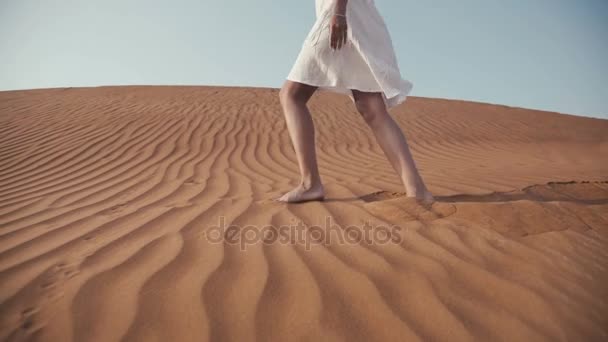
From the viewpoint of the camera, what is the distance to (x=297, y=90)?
222 centimetres

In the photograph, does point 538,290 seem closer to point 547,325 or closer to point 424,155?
point 547,325

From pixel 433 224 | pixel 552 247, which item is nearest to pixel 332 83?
pixel 433 224

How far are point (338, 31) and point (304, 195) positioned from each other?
914mm

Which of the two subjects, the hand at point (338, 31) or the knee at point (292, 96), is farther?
the knee at point (292, 96)

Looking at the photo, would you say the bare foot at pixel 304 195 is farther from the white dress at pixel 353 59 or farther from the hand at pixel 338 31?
the hand at pixel 338 31

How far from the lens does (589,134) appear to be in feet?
32.2

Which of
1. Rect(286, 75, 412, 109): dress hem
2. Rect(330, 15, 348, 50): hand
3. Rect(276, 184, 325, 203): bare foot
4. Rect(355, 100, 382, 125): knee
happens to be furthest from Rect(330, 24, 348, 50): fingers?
Rect(276, 184, 325, 203): bare foot

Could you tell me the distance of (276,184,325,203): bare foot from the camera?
2.22 m

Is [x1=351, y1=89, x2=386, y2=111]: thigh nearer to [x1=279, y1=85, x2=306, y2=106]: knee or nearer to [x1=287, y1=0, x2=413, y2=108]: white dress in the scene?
[x1=287, y1=0, x2=413, y2=108]: white dress

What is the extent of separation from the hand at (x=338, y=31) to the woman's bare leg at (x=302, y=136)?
30cm

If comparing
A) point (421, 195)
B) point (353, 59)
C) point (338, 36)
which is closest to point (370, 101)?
point (353, 59)

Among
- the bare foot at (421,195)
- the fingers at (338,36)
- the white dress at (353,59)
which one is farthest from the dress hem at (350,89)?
the bare foot at (421,195)

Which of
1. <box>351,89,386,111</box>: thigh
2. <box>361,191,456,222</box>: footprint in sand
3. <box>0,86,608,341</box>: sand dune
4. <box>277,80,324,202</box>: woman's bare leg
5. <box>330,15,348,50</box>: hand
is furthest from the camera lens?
<box>277,80,324,202</box>: woman's bare leg

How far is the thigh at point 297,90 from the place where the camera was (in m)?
2.22
